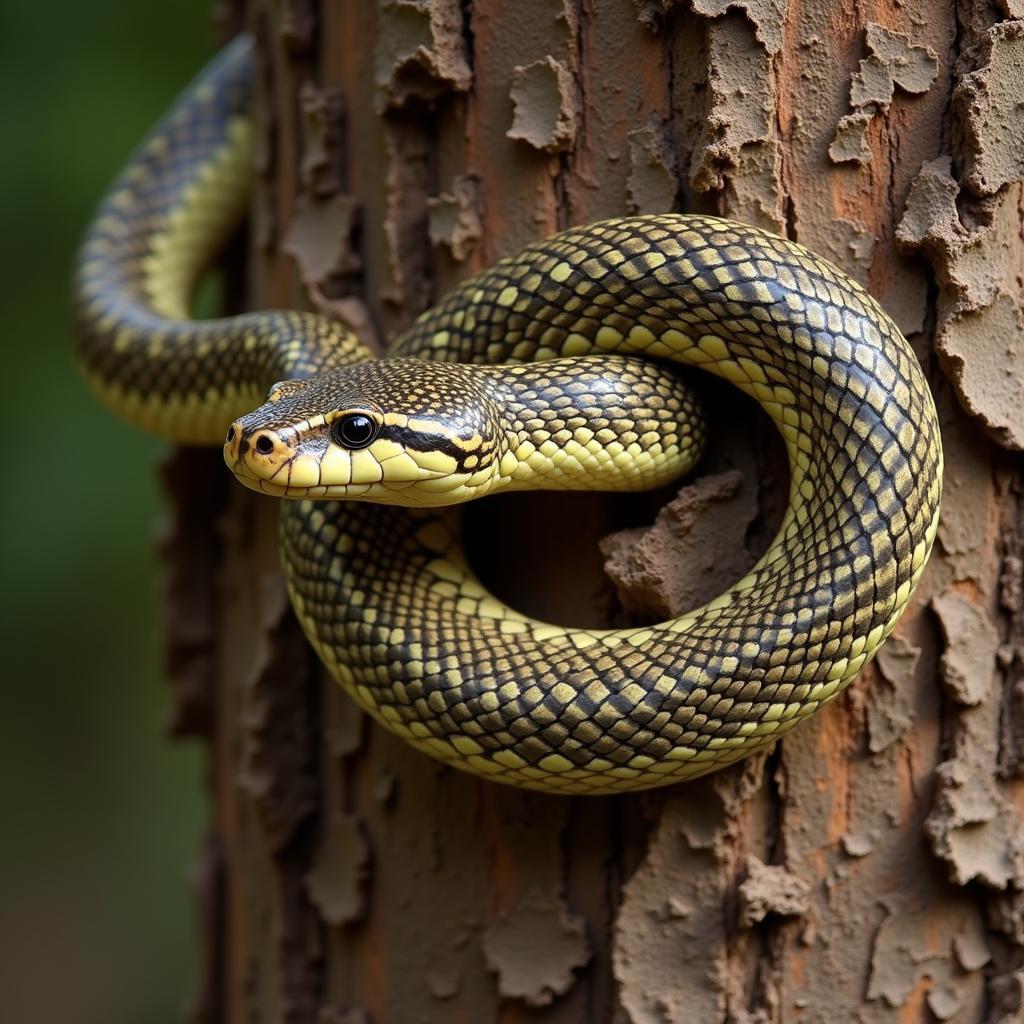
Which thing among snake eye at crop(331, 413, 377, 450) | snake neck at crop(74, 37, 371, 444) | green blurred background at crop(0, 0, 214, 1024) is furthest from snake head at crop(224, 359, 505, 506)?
green blurred background at crop(0, 0, 214, 1024)

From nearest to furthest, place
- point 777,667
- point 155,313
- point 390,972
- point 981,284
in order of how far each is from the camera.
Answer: point 777,667 < point 981,284 < point 390,972 < point 155,313

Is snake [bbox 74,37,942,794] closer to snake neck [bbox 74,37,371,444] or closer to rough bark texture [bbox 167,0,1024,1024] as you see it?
rough bark texture [bbox 167,0,1024,1024]

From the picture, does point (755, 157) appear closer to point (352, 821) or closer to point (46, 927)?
point (352, 821)

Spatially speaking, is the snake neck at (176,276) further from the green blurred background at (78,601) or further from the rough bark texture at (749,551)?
the green blurred background at (78,601)

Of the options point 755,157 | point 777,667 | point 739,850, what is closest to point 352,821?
point 739,850

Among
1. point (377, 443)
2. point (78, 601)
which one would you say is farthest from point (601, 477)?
point (78, 601)

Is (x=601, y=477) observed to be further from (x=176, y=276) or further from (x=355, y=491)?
(x=176, y=276)

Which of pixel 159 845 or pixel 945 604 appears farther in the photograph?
pixel 159 845
